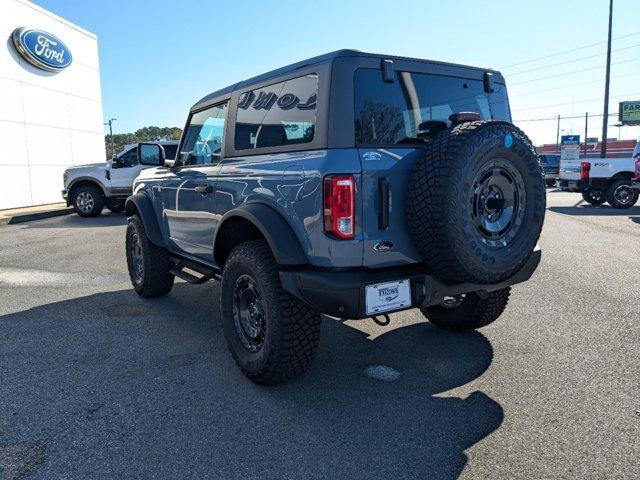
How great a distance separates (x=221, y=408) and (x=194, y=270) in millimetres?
1860

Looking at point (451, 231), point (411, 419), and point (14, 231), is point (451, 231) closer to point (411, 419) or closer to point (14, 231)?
point (411, 419)

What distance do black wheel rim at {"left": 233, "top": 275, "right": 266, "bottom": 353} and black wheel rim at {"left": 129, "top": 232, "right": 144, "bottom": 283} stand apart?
2375 millimetres

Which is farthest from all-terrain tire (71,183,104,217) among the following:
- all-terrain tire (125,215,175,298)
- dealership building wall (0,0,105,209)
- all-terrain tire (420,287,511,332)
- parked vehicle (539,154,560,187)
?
parked vehicle (539,154,560,187)

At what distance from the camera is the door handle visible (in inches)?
152

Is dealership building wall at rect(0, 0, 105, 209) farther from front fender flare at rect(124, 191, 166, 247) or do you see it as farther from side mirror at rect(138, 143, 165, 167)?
side mirror at rect(138, 143, 165, 167)

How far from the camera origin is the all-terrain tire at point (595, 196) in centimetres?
1452

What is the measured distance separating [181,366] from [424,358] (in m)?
1.82

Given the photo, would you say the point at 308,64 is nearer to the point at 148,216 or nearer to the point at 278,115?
the point at 278,115

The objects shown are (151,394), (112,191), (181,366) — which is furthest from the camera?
(112,191)

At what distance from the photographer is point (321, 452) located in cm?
246

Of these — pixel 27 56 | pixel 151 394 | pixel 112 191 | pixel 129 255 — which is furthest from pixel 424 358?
pixel 27 56

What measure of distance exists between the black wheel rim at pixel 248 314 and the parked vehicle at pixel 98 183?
444 inches

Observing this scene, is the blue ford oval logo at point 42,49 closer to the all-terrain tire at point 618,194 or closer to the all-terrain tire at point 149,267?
the all-terrain tire at point 149,267

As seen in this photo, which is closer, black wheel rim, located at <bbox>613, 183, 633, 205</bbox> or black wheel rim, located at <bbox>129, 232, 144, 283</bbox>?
black wheel rim, located at <bbox>129, 232, 144, 283</bbox>
